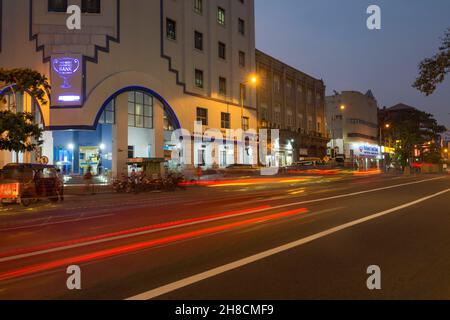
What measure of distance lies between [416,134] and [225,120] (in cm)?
4959

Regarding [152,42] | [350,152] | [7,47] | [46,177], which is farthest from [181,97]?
[350,152]

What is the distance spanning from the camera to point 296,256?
731cm

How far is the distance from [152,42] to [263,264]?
112ft

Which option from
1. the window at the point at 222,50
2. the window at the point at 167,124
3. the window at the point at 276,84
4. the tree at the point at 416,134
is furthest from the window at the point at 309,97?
the window at the point at 167,124

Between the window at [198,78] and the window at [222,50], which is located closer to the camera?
the window at [198,78]

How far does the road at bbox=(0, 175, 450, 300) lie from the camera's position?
5.52 meters

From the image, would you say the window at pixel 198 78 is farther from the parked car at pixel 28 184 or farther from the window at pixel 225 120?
the parked car at pixel 28 184

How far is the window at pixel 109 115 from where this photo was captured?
34431mm

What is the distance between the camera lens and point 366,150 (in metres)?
89.8

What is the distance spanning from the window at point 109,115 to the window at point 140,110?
1902 mm

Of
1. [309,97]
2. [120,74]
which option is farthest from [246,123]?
[309,97]

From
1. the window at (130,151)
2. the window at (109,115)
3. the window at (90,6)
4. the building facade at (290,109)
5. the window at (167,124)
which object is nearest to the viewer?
the window at (90,6)

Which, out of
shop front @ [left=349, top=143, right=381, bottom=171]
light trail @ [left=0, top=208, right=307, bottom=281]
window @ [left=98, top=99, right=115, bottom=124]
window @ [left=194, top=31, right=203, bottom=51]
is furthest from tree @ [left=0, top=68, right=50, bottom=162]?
shop front @ [left=349, top=143, right=381, bottom=171]

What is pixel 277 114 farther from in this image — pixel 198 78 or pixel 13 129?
pixel 13 129
